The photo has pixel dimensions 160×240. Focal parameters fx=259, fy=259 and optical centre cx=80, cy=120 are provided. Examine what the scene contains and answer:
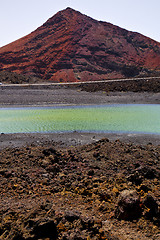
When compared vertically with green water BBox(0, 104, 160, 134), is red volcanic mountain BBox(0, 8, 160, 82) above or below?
above

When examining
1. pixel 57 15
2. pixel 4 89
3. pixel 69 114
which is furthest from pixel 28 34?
pixel 69 114

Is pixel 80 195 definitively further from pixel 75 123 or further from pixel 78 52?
pixel 78 52

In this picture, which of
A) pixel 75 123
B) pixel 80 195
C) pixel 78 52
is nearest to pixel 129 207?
pixel 80 195

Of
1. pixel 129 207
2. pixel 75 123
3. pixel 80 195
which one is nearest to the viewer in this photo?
pixel 129 207

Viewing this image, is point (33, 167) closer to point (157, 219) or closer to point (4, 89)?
point (157, 219)

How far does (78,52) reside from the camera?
59.8 metres

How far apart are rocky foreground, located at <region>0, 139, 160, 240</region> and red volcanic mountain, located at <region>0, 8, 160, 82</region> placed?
148ft

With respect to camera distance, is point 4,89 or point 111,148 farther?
point 4,89

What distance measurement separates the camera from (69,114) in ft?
70.8

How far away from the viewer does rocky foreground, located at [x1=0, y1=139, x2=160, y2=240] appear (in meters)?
3.81

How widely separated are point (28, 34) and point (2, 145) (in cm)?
6513

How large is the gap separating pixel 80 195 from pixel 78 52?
5684 centimetres

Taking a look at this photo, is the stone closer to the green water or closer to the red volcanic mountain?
the green water

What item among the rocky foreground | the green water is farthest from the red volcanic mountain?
the rocky foreground
